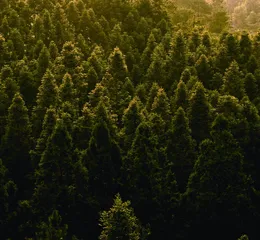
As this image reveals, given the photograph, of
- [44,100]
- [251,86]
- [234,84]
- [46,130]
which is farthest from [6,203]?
[251,86]

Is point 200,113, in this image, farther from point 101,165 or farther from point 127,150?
point 101,165

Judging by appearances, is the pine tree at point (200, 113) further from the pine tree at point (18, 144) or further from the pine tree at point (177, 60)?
the pine tree at point (18, 144)

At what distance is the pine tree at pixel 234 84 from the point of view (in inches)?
2138

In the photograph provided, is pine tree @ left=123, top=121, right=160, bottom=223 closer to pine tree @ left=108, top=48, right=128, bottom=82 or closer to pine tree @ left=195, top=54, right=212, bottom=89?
pine tree @ left=108, top=48, right=128, bottom=82

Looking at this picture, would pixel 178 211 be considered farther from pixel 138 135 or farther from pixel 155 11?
pixel 155 11

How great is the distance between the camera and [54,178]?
136 ft

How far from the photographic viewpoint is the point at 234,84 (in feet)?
180

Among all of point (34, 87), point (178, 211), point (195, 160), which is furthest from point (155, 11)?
point (178, 211)

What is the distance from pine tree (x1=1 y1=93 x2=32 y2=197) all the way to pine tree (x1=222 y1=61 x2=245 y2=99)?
25.4m

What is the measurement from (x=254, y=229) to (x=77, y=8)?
52291 mm

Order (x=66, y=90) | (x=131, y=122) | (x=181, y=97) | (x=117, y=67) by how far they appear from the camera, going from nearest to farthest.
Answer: (x=131, y=122)
(x=66, y=90)
(x=181, y=97)
(x=117, y=67)

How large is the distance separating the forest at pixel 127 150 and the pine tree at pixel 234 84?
0.13 metres

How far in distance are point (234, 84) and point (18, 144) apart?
27.7 m

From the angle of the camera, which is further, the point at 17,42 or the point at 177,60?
the point at 17,42
